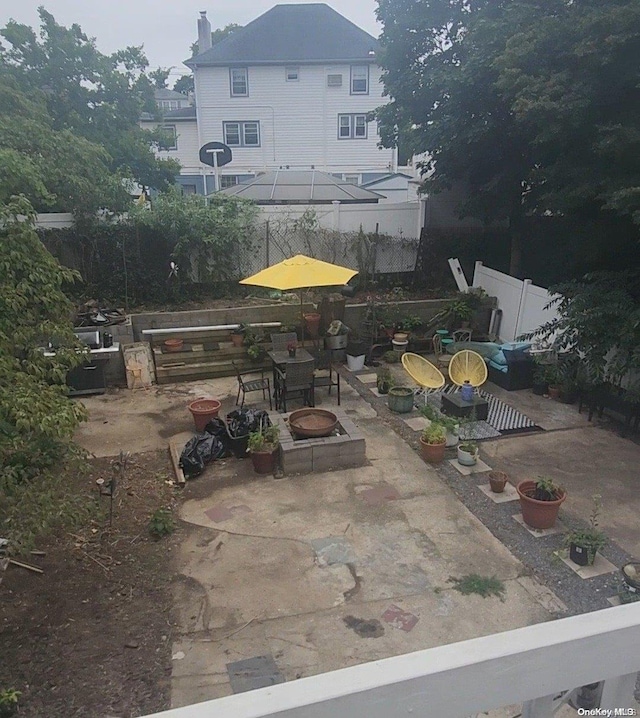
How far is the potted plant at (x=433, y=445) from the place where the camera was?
6.21 metres

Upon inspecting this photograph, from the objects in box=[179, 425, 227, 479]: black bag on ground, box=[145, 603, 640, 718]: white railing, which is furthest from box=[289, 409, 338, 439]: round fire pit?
box=[145, 603, 640, 718]: white railing

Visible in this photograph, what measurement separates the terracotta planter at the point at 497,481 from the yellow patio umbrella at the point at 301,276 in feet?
11.0

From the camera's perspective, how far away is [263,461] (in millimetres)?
6035

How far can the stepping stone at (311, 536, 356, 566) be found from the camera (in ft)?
15.1

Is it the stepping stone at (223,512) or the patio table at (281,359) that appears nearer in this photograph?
the stepping stone at (223,512)

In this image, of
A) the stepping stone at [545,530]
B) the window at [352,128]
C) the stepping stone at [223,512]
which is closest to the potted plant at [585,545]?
the stepping stone at [545,530]

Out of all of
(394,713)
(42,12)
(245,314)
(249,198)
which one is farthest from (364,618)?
(42,12)

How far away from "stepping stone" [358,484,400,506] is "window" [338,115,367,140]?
695 inches

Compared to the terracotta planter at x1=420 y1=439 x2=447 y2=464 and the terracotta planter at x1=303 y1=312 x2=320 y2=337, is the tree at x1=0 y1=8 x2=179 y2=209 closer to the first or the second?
the terracotta planter at x1=303 y1=312 x2=320 y2=337

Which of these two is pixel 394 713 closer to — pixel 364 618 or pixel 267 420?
pixel 364 618

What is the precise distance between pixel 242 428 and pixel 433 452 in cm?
228

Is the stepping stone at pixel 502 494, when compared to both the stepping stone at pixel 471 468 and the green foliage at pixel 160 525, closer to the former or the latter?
the stepping stone at pixel 471 468

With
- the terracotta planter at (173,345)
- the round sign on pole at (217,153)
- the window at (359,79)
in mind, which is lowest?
the terracotta planter at (173,345)

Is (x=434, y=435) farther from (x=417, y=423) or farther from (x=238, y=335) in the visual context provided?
(x=238, y=335)
